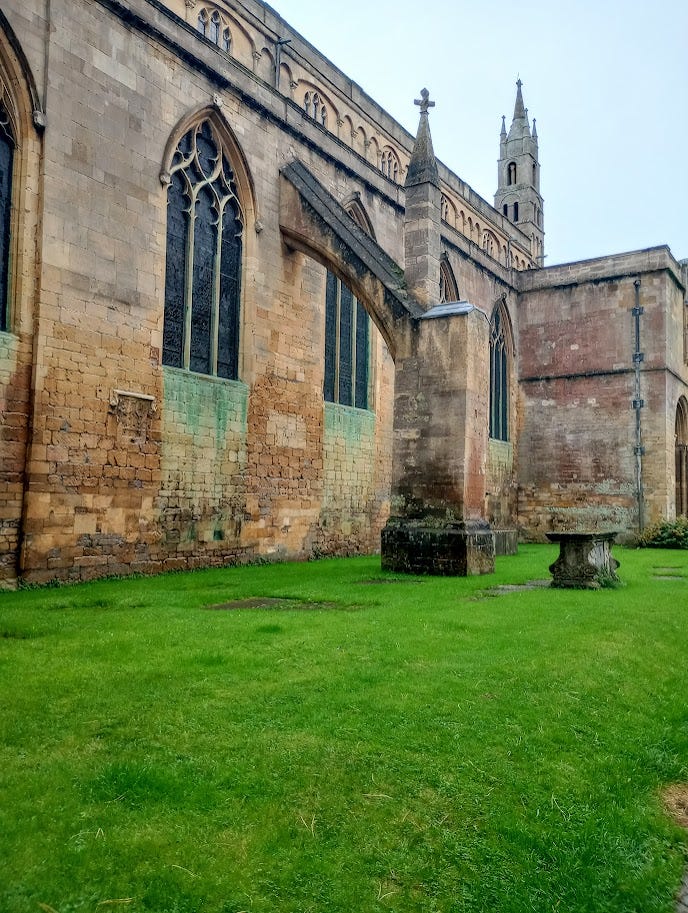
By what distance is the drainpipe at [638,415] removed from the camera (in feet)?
69.4

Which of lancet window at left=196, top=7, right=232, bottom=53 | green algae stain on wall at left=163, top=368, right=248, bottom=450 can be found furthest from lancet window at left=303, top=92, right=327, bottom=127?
green algae stain on wall at left=163, top=368, right=248, bottom=450

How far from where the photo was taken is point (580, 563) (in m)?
9.45

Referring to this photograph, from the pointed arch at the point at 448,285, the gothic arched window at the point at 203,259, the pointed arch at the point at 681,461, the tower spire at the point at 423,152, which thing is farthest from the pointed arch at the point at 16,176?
the pointed arch at the point at 681,461

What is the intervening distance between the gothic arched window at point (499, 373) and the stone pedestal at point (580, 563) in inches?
518

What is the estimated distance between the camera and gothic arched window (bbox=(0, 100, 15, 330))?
898cm

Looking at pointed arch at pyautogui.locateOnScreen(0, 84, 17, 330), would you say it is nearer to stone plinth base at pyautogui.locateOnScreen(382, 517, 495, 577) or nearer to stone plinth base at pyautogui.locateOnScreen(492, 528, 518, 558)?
stone plinth base at pyautogui.locateOnScreen(382, 517, 495, 577)

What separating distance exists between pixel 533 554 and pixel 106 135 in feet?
39.9

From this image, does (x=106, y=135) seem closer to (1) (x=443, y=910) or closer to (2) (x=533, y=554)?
(1) (x=443, y=910)

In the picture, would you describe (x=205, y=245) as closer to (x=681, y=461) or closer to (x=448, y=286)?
(x=448, y=286)

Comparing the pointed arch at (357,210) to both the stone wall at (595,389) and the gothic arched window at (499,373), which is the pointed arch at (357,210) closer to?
the gothic arched window at (499,373)

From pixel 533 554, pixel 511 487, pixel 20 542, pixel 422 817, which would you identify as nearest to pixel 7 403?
pixel 20 542

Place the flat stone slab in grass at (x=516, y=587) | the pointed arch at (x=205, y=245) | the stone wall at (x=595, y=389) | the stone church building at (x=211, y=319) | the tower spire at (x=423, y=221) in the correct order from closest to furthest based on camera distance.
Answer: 1. the flat stone slab in grass at (x=516, y=587)
2. the stone church building at (x=211, y=319)
3. the pointed arch at (x=205, y=245)
4. the tower spire at (x=423, y=221)
5. the stone wall at (x=595, y=389)

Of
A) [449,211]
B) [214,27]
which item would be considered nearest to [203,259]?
[214,27]

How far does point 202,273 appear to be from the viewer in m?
12.1
